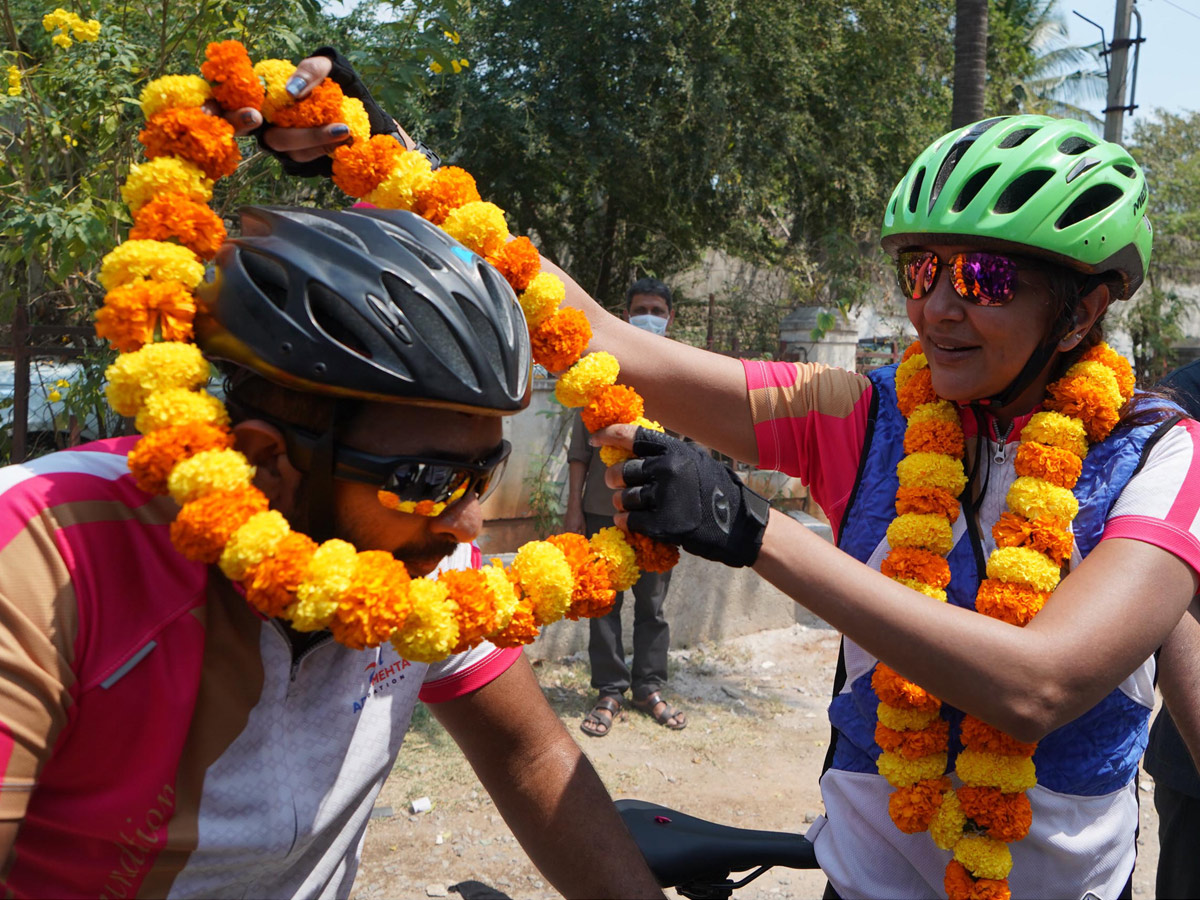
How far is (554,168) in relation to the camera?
1255 cm

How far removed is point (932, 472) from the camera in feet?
6.82

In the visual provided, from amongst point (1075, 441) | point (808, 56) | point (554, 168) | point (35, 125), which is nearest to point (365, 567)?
point (1075, 441)

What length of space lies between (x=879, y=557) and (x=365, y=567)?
1159 mm

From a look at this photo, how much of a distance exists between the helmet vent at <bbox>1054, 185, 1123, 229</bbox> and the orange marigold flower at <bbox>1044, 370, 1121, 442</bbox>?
348 millimetres

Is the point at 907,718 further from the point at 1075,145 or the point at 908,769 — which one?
the point at 1075,145

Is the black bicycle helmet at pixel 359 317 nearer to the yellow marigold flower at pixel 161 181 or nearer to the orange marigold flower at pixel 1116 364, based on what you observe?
the yellow marigold flower at pixel 161 181

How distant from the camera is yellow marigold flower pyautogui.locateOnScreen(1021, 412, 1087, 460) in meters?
2.05

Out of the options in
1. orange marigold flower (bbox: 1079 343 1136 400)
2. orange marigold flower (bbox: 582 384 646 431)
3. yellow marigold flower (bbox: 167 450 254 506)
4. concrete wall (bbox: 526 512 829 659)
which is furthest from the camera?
concrete wall (bbox: 526 512 829 659)

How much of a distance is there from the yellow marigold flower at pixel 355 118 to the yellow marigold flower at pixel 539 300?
1.51 ft

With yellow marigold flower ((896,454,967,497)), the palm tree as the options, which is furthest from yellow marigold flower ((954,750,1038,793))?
the palm tree

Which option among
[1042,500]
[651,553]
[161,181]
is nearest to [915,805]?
[1042,500]

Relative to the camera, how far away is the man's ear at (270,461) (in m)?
1.52

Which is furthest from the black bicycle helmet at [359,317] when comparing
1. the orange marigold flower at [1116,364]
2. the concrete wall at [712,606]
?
the concrete wall at [712,606]

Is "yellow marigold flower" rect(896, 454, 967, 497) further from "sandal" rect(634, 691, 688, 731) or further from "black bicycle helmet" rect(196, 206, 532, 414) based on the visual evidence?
"sandal" rect(634, 691, 688, 731)
